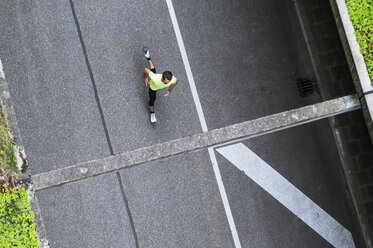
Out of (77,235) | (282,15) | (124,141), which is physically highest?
(282,15)

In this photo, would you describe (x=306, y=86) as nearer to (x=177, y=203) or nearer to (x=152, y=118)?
(x=152, y=118)

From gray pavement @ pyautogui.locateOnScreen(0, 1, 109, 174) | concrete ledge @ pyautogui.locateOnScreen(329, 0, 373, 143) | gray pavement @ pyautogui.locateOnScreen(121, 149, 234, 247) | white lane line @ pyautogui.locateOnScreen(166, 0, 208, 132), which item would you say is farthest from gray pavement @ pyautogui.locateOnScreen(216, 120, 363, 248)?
gray pavement @ pyautogui.locateOnScreen(0, 1, 109, 174)

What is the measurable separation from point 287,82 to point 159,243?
4.73 meters

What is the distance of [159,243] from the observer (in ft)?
32.4

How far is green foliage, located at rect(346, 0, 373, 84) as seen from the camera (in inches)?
340

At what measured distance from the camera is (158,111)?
1016 centimetres

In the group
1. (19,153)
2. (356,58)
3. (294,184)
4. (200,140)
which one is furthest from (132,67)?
(356,58)

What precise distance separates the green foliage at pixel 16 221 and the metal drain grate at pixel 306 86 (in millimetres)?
6494

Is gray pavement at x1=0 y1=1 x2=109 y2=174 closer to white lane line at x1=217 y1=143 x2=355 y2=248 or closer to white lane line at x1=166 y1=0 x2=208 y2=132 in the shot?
white lane line at x1=166 y1=0 x2=208 y2=132

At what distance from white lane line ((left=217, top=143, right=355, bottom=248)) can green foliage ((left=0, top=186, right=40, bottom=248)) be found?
4277 millimetres

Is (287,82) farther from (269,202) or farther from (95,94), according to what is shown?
(95,94)

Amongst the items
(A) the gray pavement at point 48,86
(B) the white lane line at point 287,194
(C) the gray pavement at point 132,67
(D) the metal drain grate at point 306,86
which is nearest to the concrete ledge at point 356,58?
(D) the metal drain grate at point 306,86

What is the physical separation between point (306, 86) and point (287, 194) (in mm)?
2570

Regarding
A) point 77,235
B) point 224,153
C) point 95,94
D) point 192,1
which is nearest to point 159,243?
point 77,235
